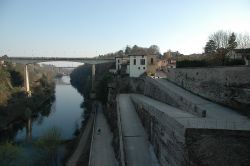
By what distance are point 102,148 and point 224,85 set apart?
1022 centimetres

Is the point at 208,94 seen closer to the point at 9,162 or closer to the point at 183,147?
the point at 183,147

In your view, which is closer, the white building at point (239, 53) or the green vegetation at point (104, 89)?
the white building at point (239, 53)

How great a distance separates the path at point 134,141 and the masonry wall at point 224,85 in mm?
4641

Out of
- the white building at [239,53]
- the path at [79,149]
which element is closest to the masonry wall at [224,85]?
the white building at [239,53]

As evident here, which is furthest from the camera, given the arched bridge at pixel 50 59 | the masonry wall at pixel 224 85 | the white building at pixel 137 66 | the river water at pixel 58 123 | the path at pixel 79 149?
the arched bridge at pixel 50 59

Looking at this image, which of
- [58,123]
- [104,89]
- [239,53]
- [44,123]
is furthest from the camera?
[104,89]

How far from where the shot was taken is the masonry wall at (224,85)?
13.3 meters

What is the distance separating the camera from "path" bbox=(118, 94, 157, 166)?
14.5 meters

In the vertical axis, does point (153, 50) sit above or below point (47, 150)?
above

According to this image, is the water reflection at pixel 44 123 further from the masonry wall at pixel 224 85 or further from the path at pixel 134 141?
the masonry wall at pixel 224 85

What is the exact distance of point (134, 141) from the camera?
17.1 m

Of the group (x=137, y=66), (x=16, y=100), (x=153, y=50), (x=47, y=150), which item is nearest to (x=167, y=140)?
(x=47, y=150)

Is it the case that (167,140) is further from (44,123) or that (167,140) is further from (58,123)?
(44,123)

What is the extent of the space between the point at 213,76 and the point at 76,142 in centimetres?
1509
